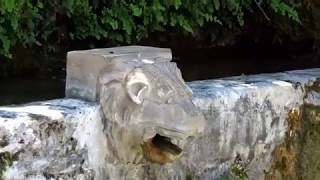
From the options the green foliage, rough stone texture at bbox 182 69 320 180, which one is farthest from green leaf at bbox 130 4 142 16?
rough stone texture at bbox 182 69 320 180

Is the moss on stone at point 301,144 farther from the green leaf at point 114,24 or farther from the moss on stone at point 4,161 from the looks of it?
the moss on stone at point 4,161

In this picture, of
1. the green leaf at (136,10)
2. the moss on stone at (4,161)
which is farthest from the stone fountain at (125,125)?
the green leaf at (136,10)

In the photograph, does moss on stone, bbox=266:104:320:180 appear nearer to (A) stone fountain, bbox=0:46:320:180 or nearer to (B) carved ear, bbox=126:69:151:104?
(A) stone fountain, bbox=0:46:320:180

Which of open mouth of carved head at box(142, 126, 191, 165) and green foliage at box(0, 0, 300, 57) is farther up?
green foliage at box(0, 0, 300, 57)

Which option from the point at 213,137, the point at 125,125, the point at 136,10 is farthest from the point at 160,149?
the point at 136,10

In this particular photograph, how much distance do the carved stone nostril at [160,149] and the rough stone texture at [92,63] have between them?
339 mm

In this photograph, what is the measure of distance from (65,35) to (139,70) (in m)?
1.95

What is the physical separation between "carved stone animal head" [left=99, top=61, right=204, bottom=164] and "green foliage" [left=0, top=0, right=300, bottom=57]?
107 cm

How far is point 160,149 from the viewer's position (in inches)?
138

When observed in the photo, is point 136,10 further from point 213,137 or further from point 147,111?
point 147,111

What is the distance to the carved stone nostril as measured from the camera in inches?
136

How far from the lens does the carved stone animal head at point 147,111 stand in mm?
3354

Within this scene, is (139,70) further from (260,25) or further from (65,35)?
(260,25)

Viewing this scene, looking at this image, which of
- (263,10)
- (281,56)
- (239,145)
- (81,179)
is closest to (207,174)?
(239,145)
